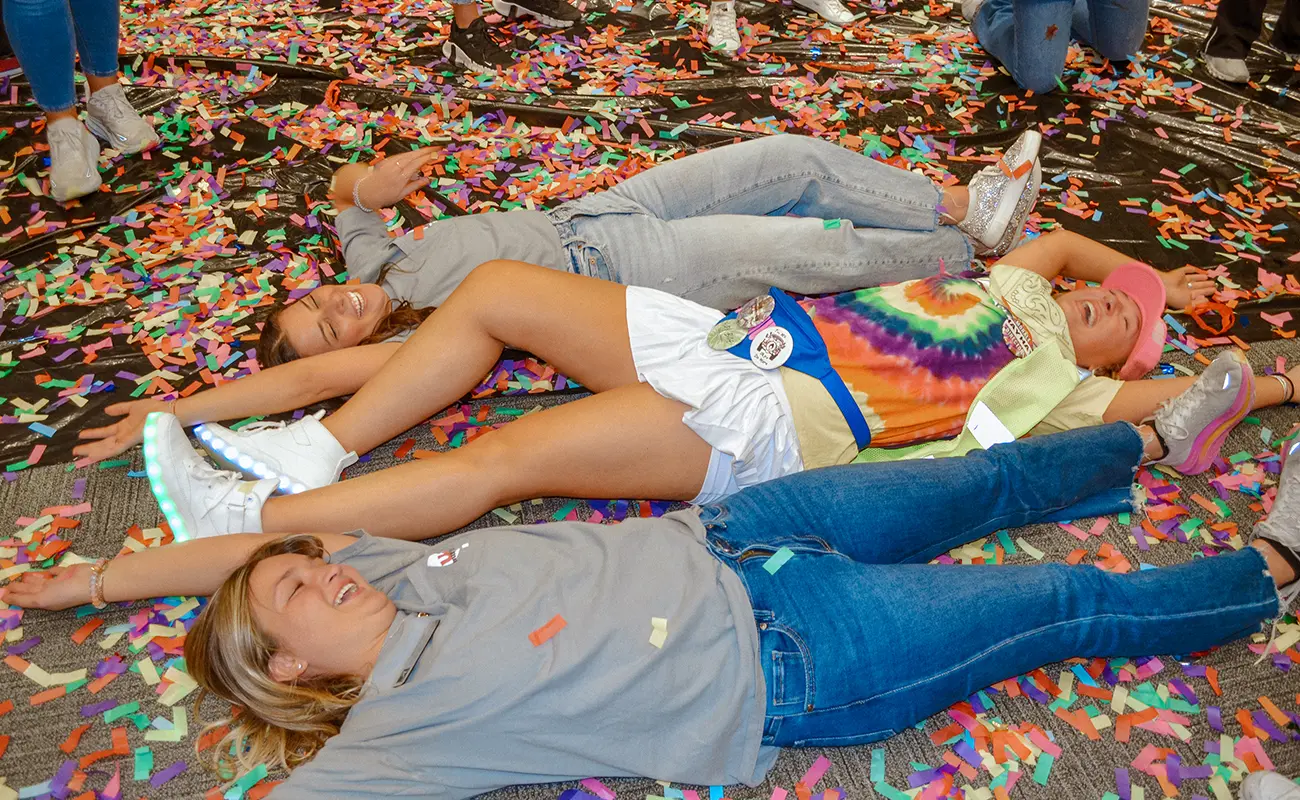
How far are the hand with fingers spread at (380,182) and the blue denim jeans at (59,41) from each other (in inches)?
41.4

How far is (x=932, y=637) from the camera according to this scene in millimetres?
1594

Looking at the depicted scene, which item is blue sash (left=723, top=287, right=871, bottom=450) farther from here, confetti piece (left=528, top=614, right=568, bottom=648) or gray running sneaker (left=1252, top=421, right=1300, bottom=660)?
gray running sneaker (left=1252, top=421, right=1300, bottom=660)

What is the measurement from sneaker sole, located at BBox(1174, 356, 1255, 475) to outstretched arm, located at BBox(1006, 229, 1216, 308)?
48cm

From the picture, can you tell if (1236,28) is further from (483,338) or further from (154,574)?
(154,574)

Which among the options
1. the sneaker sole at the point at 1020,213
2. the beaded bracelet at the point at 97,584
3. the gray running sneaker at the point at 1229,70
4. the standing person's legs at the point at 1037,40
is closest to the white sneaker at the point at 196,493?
the beaded bracelet at the point at 97,584

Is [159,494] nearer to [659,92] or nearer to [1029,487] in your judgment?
[1029,487]

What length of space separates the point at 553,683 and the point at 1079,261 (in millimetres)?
1870

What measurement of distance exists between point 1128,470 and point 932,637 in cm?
79

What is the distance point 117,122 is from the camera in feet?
10.2

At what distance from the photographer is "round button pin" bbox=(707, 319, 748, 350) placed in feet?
6.41

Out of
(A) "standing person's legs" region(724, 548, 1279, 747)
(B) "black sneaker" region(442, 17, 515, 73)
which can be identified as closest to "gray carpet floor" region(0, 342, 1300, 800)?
(A) "standing person's legs" region(724, 548, 1279, 747)

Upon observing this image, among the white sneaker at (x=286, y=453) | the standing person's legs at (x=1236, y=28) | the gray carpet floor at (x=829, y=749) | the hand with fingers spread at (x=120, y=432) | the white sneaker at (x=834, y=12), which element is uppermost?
the standing person's legs at (x=1236, y=28)

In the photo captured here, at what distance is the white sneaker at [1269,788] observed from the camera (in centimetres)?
157

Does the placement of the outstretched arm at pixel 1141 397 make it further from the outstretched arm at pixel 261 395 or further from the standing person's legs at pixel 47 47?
the standing person's legs at pixel 47 47
